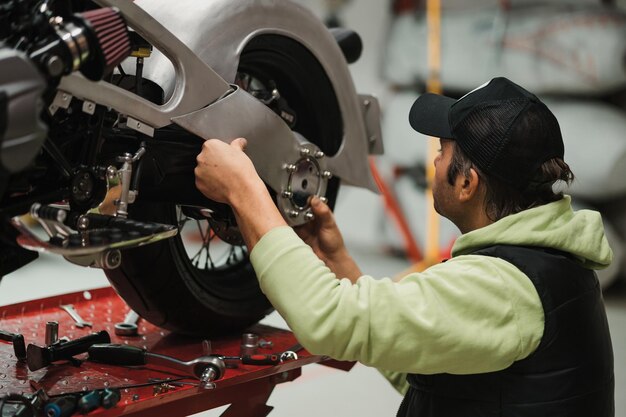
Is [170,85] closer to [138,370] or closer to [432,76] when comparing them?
[138,370]

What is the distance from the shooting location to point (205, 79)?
153 centimetres

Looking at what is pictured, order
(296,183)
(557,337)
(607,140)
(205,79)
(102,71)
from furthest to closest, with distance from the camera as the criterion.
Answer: (607,140) < (296,183) < (205,79) < (557,337) < (102,71)

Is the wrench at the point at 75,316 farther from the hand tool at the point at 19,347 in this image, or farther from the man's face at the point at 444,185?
the man's face at the point at 444,185

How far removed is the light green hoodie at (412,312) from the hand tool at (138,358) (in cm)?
26

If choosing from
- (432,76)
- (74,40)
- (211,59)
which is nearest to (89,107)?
(74,40)

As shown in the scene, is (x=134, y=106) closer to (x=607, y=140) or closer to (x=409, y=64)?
(x=607, y=140)

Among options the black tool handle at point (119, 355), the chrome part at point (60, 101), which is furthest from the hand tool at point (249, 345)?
the chrome part at point (60, 101)

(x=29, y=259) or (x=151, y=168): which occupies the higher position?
(x=151, y=168)

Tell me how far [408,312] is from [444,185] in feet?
0.95

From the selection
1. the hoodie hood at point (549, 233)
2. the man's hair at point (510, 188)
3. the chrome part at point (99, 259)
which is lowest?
the chrome part at point (99, 259)

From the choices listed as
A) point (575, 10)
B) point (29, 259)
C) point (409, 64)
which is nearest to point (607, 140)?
point (575, 10)

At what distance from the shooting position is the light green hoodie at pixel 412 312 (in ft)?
4.35

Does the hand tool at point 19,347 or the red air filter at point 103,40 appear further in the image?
the hand tool at point 19,347

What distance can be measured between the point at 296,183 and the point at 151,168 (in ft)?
1.06
